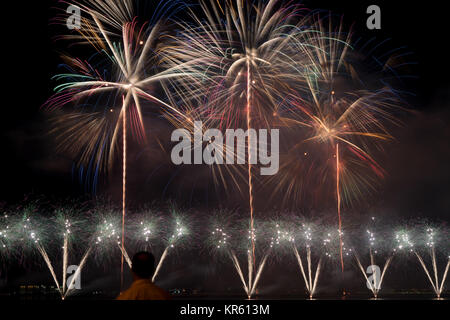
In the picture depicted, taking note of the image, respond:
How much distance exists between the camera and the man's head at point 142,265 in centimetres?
553

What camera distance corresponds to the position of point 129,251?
6156 centimetres

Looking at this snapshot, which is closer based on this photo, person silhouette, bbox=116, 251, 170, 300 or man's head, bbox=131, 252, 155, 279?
person silhouette, bbox=116, 251, 170, 300

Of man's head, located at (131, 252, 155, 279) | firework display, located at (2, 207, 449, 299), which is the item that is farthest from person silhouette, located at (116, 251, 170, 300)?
firework display, located at (2, 207, 449, 299)

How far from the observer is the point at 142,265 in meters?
5.55

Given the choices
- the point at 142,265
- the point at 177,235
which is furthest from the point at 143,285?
the point at 177,235

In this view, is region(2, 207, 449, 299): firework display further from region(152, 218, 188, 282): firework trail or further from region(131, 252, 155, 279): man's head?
region(131, 252, 155, 279): man's head

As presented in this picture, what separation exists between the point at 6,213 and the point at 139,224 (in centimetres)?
1545

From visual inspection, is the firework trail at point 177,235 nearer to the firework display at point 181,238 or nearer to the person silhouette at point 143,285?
the firework display at point 181,238

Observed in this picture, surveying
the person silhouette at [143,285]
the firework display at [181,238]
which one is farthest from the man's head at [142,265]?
the firework display at [181,238]

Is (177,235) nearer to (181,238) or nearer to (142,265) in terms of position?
(181,238)

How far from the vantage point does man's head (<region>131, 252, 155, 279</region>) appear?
218 inches

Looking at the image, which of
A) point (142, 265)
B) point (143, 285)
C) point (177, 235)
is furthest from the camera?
point (177, 235)
